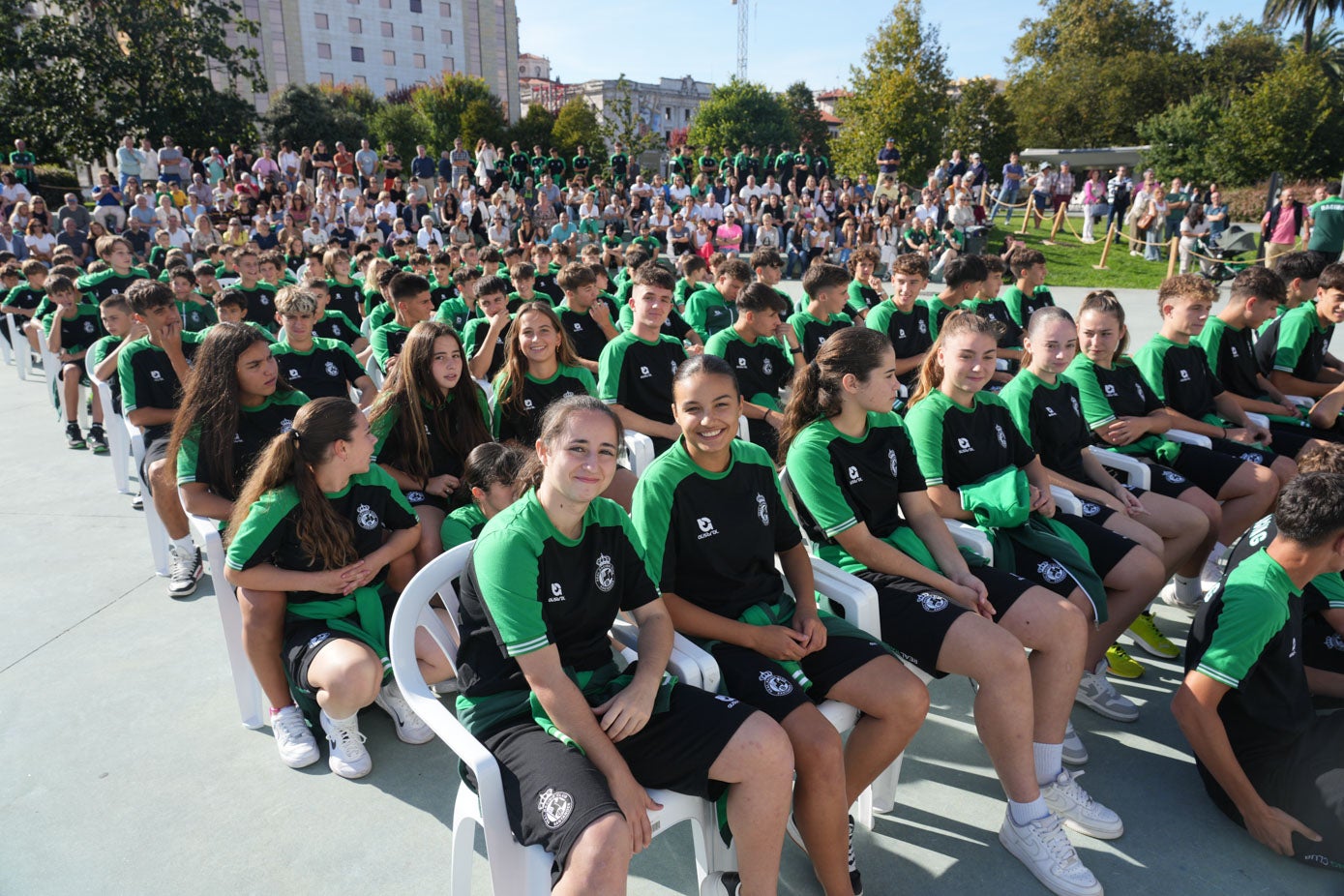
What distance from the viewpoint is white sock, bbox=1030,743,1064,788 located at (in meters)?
2.44

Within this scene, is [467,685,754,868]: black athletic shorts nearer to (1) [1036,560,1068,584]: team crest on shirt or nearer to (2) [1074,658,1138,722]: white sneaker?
(1) [1036,560,1068,584]: team crest on shirt

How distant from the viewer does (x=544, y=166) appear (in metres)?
20.8

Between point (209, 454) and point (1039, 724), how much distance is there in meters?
3.17

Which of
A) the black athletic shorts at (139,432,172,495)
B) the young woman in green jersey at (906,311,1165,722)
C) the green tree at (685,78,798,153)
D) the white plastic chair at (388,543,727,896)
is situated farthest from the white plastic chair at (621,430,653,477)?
the green tree at (685,78,798,153)

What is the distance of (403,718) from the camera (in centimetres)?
284

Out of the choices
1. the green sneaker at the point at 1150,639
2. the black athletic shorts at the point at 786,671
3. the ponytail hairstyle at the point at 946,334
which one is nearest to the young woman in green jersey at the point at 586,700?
the black athletic shorts at the point at 786,671

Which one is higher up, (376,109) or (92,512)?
(376,109)

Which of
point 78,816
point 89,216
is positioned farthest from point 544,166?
point 78,816

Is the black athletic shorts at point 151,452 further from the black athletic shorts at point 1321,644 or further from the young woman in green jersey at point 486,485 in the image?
the black athletic shorts at point 1321,644

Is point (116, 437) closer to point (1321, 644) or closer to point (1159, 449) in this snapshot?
point (1159, 449)

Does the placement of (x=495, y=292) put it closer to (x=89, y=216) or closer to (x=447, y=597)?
(x=447, y=597)

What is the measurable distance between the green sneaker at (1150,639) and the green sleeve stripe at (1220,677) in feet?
3.68

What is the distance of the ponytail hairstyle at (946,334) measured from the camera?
2994 millimetres

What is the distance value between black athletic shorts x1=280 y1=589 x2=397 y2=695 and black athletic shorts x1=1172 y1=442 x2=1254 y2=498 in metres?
3.84
